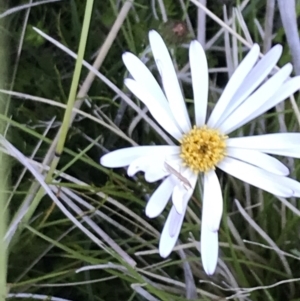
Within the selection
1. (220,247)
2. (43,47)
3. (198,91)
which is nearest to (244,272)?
(220,247)

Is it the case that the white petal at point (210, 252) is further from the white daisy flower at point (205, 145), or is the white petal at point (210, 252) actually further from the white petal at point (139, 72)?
the white petal at point (139, 72)

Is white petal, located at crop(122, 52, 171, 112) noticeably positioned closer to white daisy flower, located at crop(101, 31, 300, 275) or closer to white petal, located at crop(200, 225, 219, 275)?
white daisy flower, located at crop(101, 31, 300, 275)

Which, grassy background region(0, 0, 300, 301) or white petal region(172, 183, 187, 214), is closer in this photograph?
white petal region(172, 183, 187, 214)

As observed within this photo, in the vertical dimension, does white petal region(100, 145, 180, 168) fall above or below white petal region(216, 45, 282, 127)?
below

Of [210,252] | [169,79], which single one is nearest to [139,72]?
[169,79]

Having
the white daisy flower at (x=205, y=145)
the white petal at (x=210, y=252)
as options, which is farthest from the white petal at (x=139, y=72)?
the white petal at (x=210, y=252)

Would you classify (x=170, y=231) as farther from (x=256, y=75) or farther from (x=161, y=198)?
(x=256, y=75)

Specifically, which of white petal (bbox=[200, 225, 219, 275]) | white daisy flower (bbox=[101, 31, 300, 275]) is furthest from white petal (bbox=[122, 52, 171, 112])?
white petal (bbox=[200, 225, 219, 275])

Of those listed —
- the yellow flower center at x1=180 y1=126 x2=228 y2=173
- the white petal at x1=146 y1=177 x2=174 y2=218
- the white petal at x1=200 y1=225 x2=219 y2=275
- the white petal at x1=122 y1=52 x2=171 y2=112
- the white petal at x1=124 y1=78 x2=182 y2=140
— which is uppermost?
the white petal at x1=122 y1=52 x2=171 y2=112
